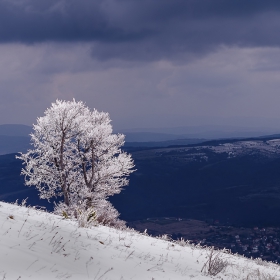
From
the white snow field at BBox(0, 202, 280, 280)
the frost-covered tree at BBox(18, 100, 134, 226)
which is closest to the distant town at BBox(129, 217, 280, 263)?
the frost-covered tree at BBox(18, 100, 134, 226)

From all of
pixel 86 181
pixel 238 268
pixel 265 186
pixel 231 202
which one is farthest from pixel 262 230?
pixel 238 268

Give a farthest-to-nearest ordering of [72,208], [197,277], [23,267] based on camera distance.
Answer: [72,208] < [197,277] < [23,267]

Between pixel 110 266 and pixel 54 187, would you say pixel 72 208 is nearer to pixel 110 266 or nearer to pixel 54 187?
pixel 54 187

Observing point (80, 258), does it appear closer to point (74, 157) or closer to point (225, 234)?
point (74, 157)

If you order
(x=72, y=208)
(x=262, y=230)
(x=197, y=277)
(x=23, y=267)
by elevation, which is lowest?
(x=262, y=230)

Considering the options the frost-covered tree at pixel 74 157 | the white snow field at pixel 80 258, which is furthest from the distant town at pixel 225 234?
the white snow field at pixel 80 258

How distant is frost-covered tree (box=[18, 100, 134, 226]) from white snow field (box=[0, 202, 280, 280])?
65.0ft

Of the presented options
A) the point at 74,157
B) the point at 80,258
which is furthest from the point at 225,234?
the point at 80,258

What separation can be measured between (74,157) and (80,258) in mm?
24663

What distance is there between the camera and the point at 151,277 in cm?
812

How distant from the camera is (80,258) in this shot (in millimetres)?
8094

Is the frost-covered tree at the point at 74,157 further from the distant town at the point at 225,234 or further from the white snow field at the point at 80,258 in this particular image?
the distant town at the point at 225,234

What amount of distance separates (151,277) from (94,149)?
24.7m

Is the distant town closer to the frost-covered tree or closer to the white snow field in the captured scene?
the frost-covered tree
